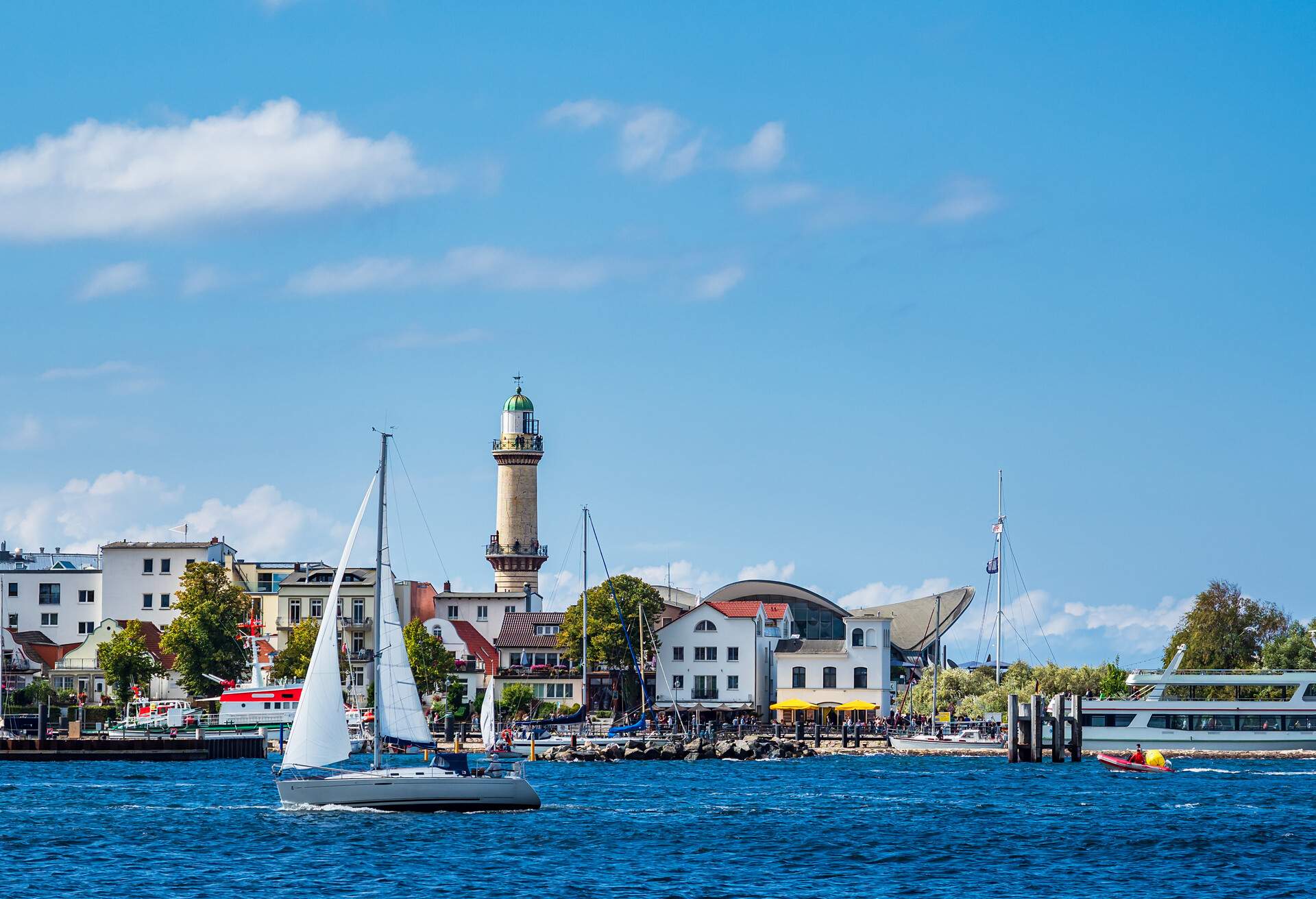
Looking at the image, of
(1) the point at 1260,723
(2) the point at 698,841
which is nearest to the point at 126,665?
(1) the point at 1260,723

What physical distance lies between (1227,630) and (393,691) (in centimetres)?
6976

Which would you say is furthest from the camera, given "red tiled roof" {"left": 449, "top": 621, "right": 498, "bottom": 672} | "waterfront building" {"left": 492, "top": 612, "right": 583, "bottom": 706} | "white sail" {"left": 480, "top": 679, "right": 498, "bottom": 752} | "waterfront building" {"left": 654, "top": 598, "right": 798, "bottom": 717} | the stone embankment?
"red tiled roof" {"left": 449, "top": 621, "right": 498, "bottom": 672}

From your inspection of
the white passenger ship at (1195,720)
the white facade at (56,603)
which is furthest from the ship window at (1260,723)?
the white facade at (56,603)

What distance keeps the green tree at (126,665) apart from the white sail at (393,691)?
65.8 m

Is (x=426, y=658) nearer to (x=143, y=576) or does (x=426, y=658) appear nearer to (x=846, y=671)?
(x=846, y=671)

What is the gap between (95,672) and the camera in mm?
128625

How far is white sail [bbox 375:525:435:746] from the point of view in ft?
191

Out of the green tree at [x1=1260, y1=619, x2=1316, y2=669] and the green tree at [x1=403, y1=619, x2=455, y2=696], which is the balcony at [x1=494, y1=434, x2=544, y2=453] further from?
the green tree at [x1=1260, y1=619, x2=1316, y2=669]

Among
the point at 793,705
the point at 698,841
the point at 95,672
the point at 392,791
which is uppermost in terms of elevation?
the point at 95,672

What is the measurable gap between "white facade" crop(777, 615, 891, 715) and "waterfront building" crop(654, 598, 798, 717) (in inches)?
76.9

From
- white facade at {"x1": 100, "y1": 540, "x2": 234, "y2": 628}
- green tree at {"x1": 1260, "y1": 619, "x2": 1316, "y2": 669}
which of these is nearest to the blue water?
green tree at {"x1": 1260, "y1": 619, "x2": 1316, "y2": 669}

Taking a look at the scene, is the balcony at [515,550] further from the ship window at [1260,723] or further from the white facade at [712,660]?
the ship window at [1260,723]

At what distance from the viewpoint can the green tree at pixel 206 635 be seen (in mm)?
118625

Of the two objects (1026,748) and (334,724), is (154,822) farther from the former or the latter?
(1026,748)
